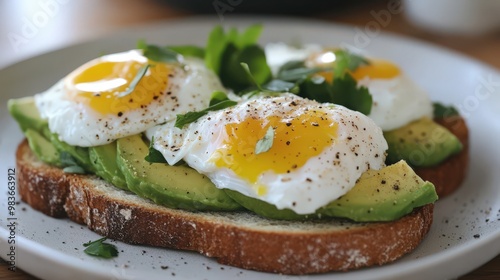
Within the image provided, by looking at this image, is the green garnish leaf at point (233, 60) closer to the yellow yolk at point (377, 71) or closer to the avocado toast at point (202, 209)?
the yellow yolk at point (377, 71)

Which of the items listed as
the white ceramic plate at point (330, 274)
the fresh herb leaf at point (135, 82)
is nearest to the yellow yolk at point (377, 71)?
the white ceramic plate at point (330, 274)

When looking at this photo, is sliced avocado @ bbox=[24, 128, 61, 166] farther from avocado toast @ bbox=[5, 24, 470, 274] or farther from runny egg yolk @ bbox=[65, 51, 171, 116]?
runny egg yolk @ bbox=[65, 51, 171, 116]

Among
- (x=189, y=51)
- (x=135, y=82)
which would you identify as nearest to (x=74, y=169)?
(x=135, y=82)

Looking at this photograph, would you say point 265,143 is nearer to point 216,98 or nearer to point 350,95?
point 216,98

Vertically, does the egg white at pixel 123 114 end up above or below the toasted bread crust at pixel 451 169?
above

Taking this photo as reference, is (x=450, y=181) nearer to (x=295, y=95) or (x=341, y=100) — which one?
(x=341, y=100)

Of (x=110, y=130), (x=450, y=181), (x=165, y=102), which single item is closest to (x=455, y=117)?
(x=450, y=181)

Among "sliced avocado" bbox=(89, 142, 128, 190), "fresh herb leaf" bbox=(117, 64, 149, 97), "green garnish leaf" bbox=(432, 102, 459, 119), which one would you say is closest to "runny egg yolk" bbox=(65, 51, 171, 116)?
"fresh herb leaf" bbox=(117, 64, 149, 97)
